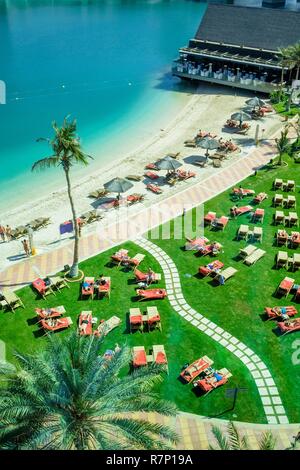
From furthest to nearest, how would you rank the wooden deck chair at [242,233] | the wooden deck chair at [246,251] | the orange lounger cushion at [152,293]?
the wooden deck chair at [242,233]
the wooden deck chair at [246,251]
the orange lounger cushion at [152,293]

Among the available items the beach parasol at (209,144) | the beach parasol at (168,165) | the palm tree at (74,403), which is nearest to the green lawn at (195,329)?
the palm tree at (74,403)

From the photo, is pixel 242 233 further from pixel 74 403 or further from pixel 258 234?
pixel 74 403

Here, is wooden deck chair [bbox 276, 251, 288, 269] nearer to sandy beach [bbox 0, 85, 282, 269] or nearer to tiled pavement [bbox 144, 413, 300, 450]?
tiled pavement [bbox 144, 413, 300, 450]

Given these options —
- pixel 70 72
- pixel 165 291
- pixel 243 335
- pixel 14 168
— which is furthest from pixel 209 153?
pixel 70 72

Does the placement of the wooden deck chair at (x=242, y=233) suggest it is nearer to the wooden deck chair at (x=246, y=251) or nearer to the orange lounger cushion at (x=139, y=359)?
the wooden deck chair at (x=246, y=251)

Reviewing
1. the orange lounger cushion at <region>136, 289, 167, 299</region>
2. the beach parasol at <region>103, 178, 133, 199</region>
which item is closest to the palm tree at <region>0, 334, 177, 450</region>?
the orange lounger cushion at <region>136, 289, 167, 299</region>

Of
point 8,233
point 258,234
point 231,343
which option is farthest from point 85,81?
point 231,343
